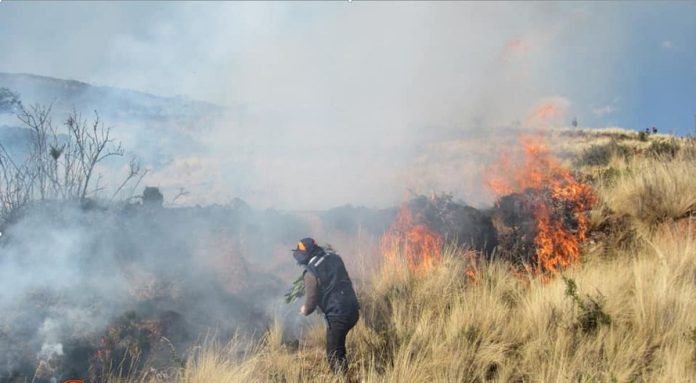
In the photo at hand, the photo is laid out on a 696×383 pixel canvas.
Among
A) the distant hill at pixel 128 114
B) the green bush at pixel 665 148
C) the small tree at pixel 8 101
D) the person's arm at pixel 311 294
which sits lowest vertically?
the person's arm at pixel 311 294

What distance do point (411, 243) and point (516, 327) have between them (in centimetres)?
301

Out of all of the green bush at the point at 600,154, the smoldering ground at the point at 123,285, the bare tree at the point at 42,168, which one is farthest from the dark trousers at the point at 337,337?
the green bush at the point at 600,154

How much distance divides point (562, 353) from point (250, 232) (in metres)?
5.43

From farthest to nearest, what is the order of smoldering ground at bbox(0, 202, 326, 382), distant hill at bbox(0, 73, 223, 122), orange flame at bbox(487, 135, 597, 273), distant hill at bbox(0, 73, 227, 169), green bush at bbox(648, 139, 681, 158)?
green bush at bbox(648, 139, 681, 158) → distant hill at bbox(0, 73, 223, 122) → distant hill at bbox(0, 73, 227, 169) → orange flame at bbox(487, 135, 597, 273) → smoldering ground at bbox(0, 202, 326, 382)

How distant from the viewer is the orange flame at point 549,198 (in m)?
8.52

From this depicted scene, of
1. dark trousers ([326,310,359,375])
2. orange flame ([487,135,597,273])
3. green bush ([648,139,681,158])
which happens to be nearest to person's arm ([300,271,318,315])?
dark trousers ([326,310,359,375])

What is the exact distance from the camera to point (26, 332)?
5852mm

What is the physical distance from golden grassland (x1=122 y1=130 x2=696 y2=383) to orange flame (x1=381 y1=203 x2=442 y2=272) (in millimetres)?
218

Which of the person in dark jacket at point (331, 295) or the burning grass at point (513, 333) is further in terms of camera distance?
the person in dark jacket at point (331, 295)

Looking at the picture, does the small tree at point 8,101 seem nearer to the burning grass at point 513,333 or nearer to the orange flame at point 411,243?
the burning grass at point 513,333

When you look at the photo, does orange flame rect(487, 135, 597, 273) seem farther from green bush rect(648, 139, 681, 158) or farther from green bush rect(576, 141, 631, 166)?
green bush rect(576, 141, 631, 166)

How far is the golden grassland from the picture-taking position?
501 cm

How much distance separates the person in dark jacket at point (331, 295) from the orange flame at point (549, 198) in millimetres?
3290

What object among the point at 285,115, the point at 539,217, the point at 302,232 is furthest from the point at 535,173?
the point at 285,115
